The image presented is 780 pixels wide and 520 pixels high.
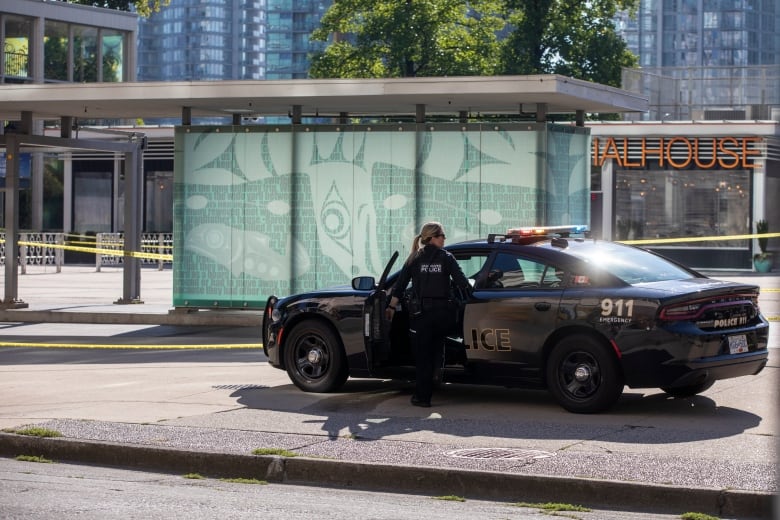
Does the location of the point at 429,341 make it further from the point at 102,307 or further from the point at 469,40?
the point at 469,40

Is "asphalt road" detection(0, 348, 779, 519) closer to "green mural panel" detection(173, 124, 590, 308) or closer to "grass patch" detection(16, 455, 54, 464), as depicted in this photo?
"grass patch" detection(16, 455, 54, 464)

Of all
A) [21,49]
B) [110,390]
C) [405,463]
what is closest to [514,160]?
[110,390]

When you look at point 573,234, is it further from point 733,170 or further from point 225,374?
point 733,170

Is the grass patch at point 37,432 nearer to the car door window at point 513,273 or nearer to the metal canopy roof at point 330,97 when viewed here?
the car door window at point 513,273

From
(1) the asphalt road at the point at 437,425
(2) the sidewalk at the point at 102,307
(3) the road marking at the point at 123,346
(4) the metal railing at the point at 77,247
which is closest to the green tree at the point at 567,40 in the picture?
(4) the metal railing at the point at 77,247

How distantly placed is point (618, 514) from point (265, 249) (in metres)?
12.2

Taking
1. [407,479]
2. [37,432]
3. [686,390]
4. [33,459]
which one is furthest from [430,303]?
[33,459]

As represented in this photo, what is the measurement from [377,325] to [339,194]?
24.7 feet

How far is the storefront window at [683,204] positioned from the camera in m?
40.9

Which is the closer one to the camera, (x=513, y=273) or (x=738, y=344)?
(x=738, y=344)

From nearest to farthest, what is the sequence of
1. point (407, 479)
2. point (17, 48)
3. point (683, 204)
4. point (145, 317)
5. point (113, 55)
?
point (407, 479) < point (145, 317) < point (683, 204) < point (17, 48) < point (113, 55)

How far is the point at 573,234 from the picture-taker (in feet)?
42.4

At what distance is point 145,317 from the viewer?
20.5m

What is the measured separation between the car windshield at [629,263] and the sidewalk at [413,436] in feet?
3.62
